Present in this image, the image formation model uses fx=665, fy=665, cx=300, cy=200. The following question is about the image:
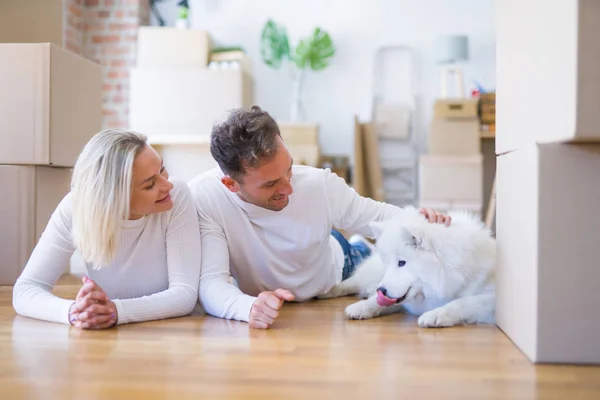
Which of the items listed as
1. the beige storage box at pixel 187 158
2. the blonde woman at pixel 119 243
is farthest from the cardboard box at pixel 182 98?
the blonde woman at pixel 119 243

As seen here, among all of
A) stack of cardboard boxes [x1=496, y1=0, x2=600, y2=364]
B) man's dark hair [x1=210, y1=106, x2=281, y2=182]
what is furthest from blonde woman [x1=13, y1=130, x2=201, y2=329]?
stack of cardboard boxes [x1=496, y1=0, x2=600, y2=364]

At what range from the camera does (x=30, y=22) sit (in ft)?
10.3

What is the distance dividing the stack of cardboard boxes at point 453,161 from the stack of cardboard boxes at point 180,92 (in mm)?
1634

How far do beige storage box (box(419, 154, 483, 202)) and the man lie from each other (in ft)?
10.3

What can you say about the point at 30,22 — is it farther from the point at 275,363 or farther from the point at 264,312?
the point at 275,363

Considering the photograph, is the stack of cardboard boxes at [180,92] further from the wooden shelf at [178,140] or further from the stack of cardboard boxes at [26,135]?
the stack of cardboard boxes at [26,135]

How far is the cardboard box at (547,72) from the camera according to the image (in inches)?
51.7

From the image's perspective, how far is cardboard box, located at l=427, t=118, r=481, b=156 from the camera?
5.40 metres

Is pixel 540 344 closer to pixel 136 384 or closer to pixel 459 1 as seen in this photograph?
pixel 136 384

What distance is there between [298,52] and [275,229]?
12.4 feet

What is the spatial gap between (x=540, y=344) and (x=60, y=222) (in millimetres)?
1354

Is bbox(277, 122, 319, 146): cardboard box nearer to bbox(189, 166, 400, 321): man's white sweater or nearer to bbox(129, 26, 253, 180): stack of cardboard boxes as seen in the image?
bbox(129, 26, 253, 180): stack of cardboard boxes

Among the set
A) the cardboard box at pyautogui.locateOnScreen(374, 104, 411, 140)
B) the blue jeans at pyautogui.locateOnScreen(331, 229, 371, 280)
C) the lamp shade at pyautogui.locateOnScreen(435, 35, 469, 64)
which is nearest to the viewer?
the blue jeans at pyautogui.locateOnScreen(331, 229, 371, 280)

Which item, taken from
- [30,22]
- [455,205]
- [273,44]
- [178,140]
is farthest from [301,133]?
[30,22]
